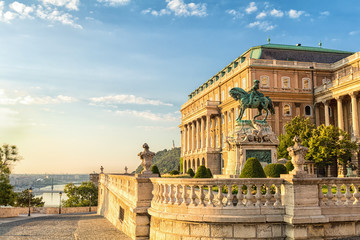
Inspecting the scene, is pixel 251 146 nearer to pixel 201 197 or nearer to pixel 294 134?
pixel 201 197

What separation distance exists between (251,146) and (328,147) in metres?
24.9

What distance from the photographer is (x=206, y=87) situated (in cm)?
8962

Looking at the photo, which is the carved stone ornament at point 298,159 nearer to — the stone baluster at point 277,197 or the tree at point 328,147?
the stone baluster at point 277,197

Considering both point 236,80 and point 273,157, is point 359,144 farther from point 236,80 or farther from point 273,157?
point 273,157

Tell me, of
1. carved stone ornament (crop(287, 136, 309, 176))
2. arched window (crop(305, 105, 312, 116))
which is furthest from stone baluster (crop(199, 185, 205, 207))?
arched window (crop(305, 105, 312, 116))

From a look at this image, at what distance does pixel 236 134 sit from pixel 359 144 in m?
34.9

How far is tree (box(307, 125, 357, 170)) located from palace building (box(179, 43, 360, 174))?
8.76m

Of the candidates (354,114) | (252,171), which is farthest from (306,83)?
(252,171)

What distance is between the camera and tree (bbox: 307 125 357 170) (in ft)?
137

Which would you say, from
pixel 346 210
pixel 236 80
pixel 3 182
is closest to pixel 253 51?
pixel 236 80

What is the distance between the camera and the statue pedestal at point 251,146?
69.5 feet

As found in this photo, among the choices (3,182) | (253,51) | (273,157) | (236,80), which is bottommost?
(3,182)

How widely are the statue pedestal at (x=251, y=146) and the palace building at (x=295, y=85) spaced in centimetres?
3460

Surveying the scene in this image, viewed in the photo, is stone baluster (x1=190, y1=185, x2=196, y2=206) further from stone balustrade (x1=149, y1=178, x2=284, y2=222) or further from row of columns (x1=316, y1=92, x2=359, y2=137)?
row of columns (x1=316, y1=92, x2=359, y2=137)
